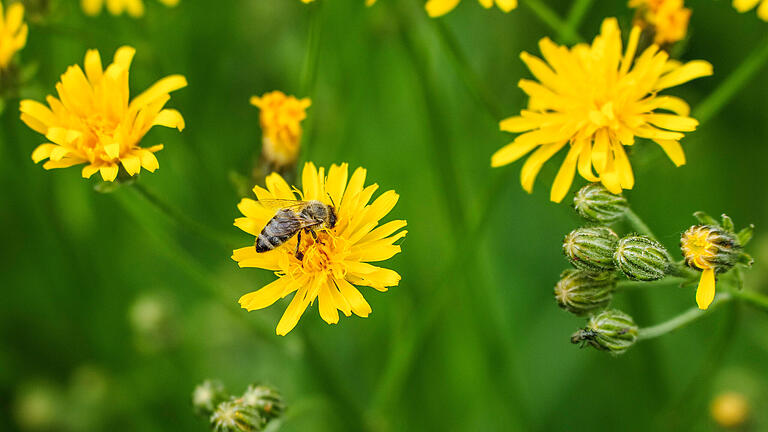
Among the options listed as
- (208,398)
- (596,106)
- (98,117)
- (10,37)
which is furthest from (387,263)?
(10,37)

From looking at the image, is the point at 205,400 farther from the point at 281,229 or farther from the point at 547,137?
the point at 547,137

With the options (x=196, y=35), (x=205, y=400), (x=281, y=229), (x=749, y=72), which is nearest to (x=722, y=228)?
(x=749, y=72)

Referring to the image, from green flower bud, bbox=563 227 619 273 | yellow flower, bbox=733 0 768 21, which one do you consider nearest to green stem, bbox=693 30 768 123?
yellow flower, bbox=733 0 768 21

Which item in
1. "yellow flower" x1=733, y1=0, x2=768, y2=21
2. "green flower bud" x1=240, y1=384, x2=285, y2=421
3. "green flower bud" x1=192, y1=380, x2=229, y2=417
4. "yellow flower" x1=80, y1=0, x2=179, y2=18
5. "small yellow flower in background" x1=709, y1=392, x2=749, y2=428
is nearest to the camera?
"green flower bud" x1=240, y1=384, x2=285, y2=421

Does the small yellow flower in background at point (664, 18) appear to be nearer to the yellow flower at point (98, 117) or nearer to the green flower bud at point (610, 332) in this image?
the green flower bud at point (610, 332)

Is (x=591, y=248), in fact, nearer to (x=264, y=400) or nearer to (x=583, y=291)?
(x=583, y=291)

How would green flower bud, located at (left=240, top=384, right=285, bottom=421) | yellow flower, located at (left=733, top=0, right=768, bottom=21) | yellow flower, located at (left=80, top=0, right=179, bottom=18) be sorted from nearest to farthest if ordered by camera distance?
1. green flower bud, located at (left=240, top=384, right=285, bottom=421)
2. yellow flower, located at (left=733, top=0, right=768, bottom=21)
3. yellow flower, located at (left=80, top=0, right=179, bottom=18)

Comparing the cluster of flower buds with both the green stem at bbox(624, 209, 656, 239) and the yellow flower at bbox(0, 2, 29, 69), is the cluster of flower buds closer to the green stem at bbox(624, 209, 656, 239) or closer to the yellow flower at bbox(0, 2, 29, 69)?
the green stem at bbox(624, 209, 656, 239)
